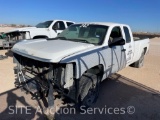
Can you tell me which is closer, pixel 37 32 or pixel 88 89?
pixel 88 89

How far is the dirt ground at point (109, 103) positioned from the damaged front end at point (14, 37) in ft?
10.5

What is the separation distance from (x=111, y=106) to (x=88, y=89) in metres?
0.75

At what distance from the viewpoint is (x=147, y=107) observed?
4.62 metres

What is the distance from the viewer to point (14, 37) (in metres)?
10.1

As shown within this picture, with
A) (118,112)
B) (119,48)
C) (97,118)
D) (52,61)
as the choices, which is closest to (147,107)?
(118,112)

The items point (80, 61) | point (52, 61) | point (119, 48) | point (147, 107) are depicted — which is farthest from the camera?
point (119, 48)

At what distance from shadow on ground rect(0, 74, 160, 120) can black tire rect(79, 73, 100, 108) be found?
6.3 inches

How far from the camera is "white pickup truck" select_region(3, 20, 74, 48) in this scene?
957 cm

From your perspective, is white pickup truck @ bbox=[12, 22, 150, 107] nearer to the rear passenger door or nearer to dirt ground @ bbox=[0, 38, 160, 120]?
the rear passenger door

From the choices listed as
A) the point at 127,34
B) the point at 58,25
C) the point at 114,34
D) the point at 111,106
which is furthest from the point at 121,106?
the point at 58,25

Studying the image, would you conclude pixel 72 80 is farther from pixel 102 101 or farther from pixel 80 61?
pixel 102 101

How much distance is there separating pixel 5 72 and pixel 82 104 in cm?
388

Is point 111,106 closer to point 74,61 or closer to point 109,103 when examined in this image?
point 109,103

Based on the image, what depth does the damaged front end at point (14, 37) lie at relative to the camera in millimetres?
9519
